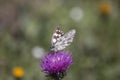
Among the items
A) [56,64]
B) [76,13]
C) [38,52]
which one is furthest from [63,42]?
[76,13]

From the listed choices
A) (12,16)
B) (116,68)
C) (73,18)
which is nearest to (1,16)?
(12,16)

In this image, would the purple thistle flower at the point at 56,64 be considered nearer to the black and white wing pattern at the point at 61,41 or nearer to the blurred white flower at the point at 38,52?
the black and white wing pattern at the point at 61,41

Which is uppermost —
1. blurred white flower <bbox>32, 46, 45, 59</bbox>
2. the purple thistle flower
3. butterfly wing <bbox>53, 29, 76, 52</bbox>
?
blurred white flower <bbox>32, 46, 45, 59</bbox>

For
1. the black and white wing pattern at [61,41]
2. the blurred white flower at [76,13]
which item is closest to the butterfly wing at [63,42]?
the black and white wing pattern at [61,41]

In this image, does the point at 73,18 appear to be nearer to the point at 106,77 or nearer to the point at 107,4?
the point at 107,4

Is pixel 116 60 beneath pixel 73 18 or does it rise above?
beneath

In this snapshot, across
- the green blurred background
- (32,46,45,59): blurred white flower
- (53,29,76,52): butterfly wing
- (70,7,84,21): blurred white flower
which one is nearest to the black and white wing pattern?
(53,29,76,52): butterfly wing

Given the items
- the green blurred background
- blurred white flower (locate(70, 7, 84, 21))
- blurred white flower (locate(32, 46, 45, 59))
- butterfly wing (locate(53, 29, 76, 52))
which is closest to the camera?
butterfly wing (locate(53, 29, 76, 52))

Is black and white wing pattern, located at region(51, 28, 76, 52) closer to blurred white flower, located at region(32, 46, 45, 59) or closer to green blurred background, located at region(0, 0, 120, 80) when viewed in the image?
green blurred background, located at region(0, 0, 120, 80)
